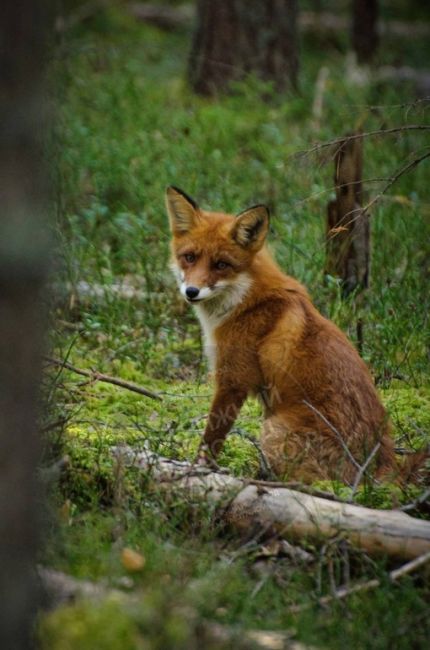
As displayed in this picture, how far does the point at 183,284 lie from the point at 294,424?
1285 millimetres

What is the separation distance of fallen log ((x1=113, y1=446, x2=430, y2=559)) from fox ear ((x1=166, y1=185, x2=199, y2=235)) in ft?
6.51

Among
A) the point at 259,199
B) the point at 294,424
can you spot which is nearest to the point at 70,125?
the point at 259,199

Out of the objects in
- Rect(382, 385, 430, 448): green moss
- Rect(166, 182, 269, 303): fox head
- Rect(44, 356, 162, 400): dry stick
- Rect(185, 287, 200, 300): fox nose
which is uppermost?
Rect(166, 182, 269, 303): fox head

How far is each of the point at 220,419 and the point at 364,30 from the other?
13.6m

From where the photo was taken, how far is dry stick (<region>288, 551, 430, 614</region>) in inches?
162

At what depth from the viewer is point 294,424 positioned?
5672 mm

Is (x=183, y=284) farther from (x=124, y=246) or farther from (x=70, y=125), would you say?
(x=70, y=125)

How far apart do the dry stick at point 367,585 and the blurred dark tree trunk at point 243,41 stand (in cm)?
1029

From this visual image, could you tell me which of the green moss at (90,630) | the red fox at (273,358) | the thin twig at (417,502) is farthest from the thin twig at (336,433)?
the green moss at (90,630)

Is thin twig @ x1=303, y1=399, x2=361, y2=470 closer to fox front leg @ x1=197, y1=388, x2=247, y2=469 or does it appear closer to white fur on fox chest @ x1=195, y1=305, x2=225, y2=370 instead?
fox front leg @ x1=197, y1=388, x2=247, y2=469

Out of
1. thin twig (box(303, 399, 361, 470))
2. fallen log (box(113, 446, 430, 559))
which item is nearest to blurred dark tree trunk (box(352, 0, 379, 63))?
thin twig (box(303, 399, 361, 470))

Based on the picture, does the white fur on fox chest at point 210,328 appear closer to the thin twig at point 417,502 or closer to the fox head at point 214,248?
the fox head at point 214,248

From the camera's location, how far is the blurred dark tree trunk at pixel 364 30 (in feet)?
57.7

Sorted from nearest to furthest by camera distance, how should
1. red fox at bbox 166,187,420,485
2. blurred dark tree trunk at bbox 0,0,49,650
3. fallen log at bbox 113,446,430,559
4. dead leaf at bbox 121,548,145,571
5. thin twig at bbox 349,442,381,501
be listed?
1. blurred dark tree trunk at bbox 0,0,49,650
2. dead leaf at bbox 121,548,145,571
3. fallen log at bbox 113,446,430,559
4. thin twig at bbox 349,442,381,501
5. red fox at bbox 166,187,420,485
